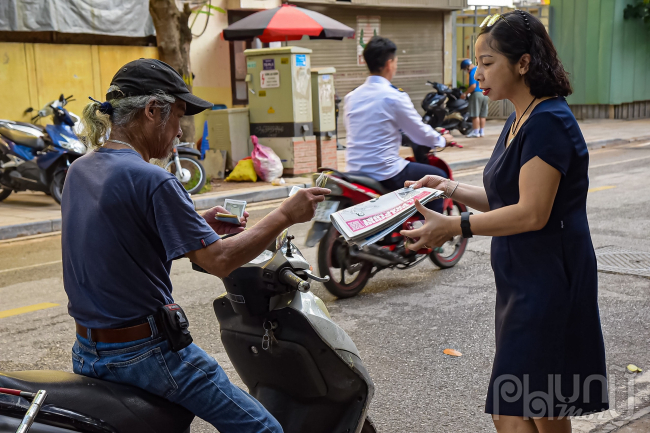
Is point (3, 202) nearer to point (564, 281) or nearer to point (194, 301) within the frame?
point (194, 301)

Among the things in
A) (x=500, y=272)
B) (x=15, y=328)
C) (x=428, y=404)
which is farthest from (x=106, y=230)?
(x=15, y=328)

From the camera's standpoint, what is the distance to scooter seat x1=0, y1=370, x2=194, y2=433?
187cm

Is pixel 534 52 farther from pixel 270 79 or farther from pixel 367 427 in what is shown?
pixel 270 79

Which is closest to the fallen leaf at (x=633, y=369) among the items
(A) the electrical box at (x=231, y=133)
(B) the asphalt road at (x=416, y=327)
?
(B) the asphalt road at (x=416, y=327)

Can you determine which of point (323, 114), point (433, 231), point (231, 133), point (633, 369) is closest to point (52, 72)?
point (231, 133)

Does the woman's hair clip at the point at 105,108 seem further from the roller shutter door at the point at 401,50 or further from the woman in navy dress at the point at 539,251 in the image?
the roller shutter door at the point at 401,50

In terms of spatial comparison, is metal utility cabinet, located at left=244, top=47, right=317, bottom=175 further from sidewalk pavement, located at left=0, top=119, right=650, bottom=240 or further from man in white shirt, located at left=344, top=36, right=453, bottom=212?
man in white shirt, located at left=344, top=36, right=453, bottom=212

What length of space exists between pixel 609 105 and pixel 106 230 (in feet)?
76.7

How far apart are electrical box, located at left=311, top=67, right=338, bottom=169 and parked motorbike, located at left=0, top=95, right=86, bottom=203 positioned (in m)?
4.05

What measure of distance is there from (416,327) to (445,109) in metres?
A: 13.5

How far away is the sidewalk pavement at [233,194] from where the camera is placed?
29.9 feet

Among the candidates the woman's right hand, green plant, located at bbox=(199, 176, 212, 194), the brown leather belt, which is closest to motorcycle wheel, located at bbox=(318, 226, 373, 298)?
the woman's right hand

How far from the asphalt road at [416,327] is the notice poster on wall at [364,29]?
41.2 feet

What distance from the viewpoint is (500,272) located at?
2553 millimetres
